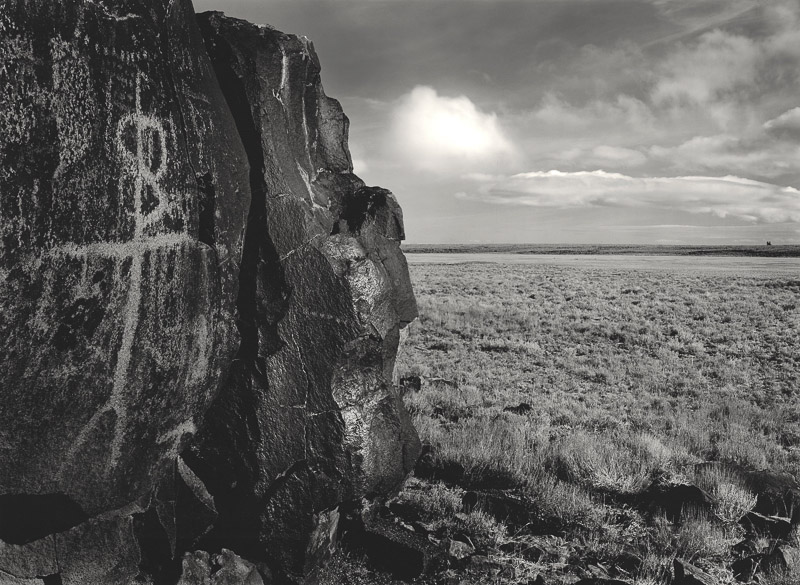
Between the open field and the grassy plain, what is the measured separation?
28 mm

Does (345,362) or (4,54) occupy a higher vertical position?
(4,54)

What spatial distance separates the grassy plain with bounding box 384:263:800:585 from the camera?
18.3 ft

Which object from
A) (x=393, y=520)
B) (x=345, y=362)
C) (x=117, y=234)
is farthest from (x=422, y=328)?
(x=117, y=234)

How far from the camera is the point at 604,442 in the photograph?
28.8 ft

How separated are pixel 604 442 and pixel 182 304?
22.5ft

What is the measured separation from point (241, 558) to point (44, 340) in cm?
218

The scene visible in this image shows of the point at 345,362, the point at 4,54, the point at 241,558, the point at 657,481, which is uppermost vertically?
the point at 4,54

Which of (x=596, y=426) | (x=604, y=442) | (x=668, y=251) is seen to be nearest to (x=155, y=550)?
(x=604, y=442)

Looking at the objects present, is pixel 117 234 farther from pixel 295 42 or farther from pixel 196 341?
pixel 295 42

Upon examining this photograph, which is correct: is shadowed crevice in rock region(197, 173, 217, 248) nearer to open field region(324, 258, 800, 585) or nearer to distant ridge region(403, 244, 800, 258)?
open field region(324, 258, 800, 585)

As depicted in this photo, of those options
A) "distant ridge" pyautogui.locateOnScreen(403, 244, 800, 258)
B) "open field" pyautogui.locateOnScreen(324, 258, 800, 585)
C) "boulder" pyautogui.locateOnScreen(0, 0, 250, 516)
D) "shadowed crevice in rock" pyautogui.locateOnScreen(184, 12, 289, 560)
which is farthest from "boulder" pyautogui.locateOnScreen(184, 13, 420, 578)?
"distant ridge" pyautogui.locateOnScreen(403, 244, 800, 258)

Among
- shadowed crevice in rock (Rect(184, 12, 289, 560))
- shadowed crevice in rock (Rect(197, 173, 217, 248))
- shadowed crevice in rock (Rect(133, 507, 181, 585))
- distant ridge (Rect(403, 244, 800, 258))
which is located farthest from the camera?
distant ridge (Rect(403, 244, 800, 258))

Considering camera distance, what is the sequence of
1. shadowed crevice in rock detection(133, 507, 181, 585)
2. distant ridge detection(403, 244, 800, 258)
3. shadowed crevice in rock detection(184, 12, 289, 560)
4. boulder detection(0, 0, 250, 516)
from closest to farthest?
boulder detection(0, 0, 250, 516) → shadowed crevice in rock detection(133, 507, 181, 585) → shadowed crevice in rock detection(184, 12, 289, 560) → distant ridge detection(403, 244, 800, 258)

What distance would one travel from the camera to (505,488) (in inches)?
267
